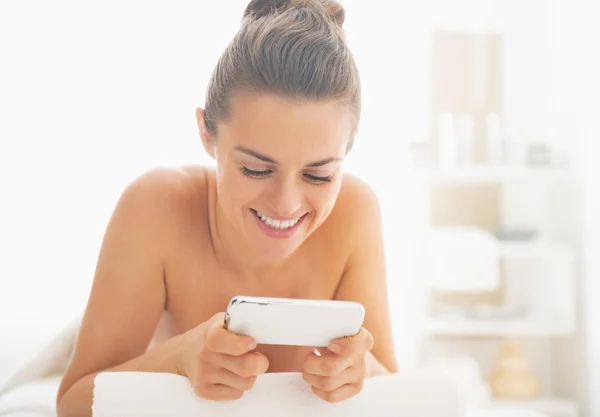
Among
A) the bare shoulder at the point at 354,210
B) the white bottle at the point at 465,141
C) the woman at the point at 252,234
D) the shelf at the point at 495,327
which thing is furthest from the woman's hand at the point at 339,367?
the white bottle at the point at 465,141

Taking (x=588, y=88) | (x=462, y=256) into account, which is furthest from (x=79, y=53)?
(x=588, y=88)

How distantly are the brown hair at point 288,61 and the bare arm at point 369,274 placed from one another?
0.95 feet

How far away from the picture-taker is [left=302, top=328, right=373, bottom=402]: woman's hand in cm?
97

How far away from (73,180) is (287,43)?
7.16ft

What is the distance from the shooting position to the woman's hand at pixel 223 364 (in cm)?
94

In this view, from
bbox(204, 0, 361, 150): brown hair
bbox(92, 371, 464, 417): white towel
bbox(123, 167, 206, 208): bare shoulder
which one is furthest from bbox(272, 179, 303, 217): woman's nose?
bbox(123, 167, 206, 208): bare shoulder

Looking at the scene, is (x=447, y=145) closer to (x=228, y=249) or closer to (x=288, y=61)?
(x=228, y=249)

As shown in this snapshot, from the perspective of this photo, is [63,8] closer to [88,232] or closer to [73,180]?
[73,180]

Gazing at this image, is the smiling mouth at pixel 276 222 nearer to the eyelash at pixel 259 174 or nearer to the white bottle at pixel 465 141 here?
the eyelash at pixel 259 174

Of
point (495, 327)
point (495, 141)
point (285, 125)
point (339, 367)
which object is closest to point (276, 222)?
point (285, 125)

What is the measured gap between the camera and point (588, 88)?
9.70 feet

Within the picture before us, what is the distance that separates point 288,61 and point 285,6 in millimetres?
152

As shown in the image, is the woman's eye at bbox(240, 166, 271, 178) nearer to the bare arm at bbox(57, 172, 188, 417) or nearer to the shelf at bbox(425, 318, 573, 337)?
the bare arm at bbox(57, 172, 188, 417)

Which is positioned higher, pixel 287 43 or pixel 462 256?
pixel 287 43
